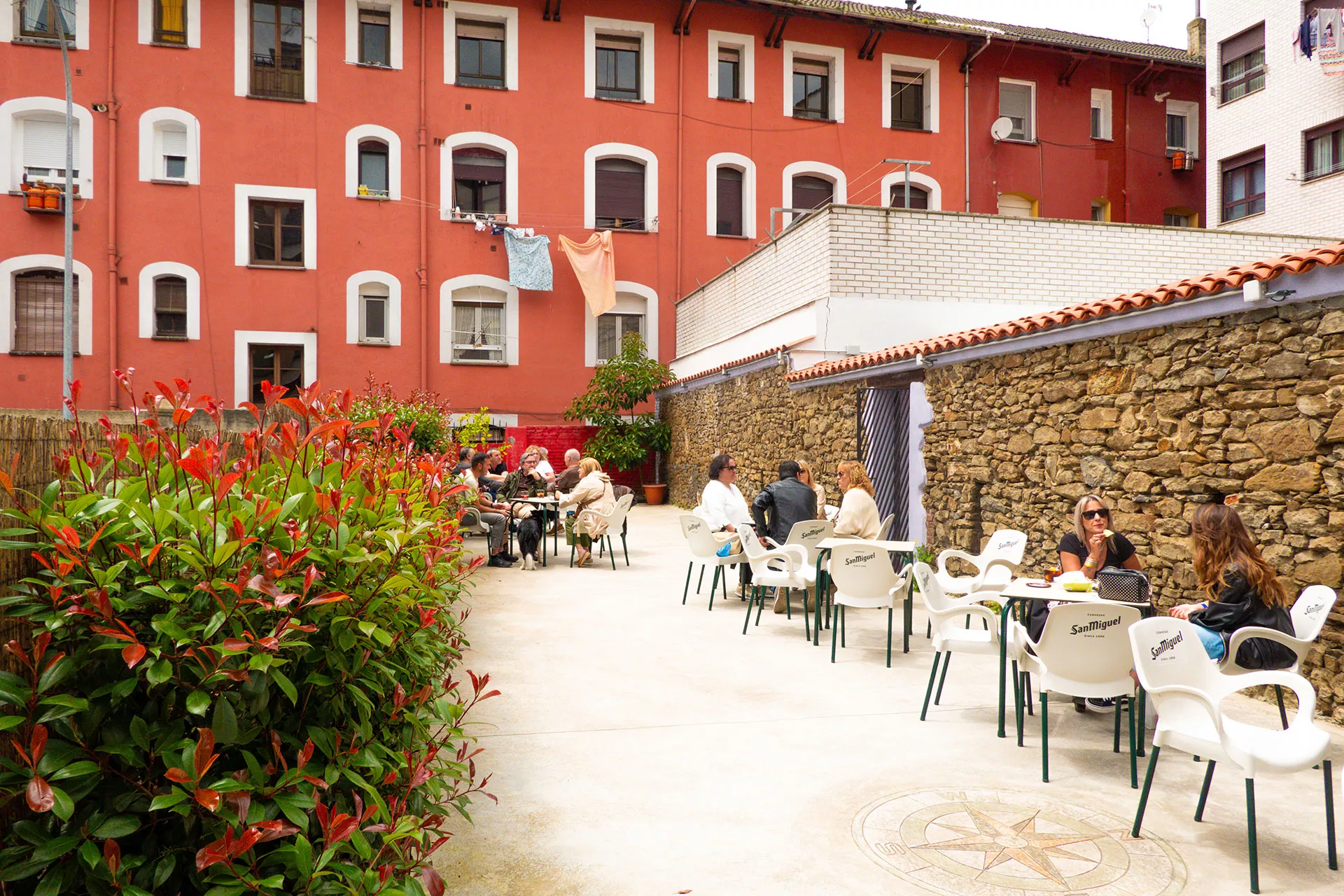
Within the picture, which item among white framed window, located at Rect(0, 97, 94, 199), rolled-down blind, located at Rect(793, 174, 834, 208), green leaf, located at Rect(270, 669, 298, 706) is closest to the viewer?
green leaf, located at Rect(270, 669, 298, 706)

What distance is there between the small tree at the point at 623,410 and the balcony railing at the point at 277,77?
8.58 metres

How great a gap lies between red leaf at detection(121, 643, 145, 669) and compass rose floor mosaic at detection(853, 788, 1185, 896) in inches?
95.2

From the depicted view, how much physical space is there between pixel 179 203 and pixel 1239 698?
1962 cm

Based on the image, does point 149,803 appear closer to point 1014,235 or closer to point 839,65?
point 1014,235

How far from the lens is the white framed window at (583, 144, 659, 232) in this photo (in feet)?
65.3

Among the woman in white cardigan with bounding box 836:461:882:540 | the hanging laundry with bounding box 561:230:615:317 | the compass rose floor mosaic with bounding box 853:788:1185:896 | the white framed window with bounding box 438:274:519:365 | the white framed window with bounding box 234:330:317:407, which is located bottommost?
the compass rose floor mosaic with bounding box 853:788:1185:896

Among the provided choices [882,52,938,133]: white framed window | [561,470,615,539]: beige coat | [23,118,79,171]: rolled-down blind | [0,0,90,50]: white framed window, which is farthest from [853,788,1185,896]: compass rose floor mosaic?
[0,0,90,50]: white framed window

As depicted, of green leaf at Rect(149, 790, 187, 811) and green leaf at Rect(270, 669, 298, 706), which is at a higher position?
green leaf at Rect(270, 669, 298, 706)

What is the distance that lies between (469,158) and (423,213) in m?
1.65

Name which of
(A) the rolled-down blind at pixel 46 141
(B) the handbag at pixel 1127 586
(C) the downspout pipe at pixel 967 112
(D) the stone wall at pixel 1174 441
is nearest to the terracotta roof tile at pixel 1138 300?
(D) the stone wall at pixel 1174 441

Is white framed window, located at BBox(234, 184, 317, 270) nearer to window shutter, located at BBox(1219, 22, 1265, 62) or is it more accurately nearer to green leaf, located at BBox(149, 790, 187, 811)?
green leaf, located at BBox(149, 790, 187, 811)

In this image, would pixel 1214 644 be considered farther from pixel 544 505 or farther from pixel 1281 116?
pixel 1281 116

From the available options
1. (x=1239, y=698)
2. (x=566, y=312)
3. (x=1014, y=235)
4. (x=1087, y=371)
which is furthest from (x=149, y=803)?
(x=566, y=312)

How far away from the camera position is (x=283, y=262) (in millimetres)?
18781
